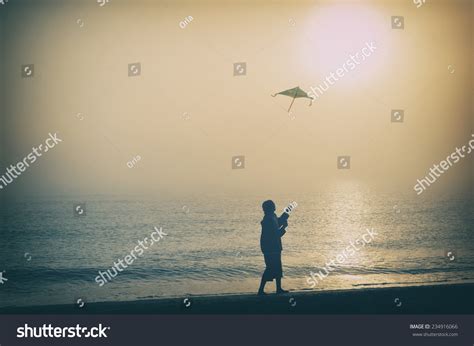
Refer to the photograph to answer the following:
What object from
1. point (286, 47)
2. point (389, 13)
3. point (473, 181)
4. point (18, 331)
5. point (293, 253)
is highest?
point (286, 47)

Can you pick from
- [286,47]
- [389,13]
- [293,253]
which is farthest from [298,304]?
[293,253]

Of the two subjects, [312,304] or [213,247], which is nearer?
[312,304]

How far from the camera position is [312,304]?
7090 mm

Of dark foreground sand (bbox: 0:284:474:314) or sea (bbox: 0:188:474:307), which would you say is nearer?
dark foreground sand (bbox: 0:284:474:314)

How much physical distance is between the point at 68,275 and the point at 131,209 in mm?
45845

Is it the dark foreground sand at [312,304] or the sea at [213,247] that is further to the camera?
the sea at [213,247]

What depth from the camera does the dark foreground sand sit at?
682 cm

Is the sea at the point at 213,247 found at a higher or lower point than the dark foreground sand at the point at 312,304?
lower

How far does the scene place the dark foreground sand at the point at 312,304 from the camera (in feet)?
22.4

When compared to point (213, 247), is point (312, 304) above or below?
above

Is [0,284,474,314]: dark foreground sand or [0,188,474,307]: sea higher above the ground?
[0,284,474,314]: dark foreground sand

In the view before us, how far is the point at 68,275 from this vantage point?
18.7 meters

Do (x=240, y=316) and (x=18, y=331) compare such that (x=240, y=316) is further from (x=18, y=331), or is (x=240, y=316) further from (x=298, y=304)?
(x=18, y=331)

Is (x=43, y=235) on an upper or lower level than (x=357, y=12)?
lower
